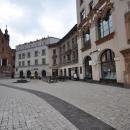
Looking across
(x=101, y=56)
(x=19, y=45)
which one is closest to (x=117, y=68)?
(x=101, y=56)

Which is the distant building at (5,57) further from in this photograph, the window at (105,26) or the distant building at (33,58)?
the window at (105,26)

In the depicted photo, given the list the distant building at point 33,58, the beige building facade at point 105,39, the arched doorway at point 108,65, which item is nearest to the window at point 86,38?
the beige building facade at point 105,39

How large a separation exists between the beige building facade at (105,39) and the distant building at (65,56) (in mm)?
5200

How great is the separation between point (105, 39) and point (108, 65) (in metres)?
3.10

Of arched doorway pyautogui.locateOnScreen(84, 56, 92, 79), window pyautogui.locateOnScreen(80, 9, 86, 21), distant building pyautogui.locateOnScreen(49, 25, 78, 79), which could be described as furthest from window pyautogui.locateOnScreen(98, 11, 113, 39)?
distant building pyautogui.locateOnScreen(49, 25, 78, 79)

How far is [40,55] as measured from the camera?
52844 millimetres

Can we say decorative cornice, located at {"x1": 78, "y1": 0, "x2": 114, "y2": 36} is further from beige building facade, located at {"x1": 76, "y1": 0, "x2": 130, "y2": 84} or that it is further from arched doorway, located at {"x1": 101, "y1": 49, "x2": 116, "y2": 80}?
arched doorway, located at {"x1": 101, "y1": 49, "x2": 116, "y2": 80}

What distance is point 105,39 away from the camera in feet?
59.0

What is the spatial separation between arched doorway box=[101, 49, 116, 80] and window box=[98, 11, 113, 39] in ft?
7.38

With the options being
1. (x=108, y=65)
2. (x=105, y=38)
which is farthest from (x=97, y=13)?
(x=108, y=65)

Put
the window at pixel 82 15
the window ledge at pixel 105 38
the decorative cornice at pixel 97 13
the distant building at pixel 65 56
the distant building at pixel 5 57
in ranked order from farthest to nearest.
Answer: the distant building at pixel 5 57 → the distant building at pixel 65 56 → the window at pixel 82 15 → the decorative cornice at pixel 97 13 → the window ledge at pixel 105 38

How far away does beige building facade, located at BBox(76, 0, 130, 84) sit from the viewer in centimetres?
1416

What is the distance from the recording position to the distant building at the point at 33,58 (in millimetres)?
51500

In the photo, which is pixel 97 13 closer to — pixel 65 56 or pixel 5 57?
pixel 65 56
